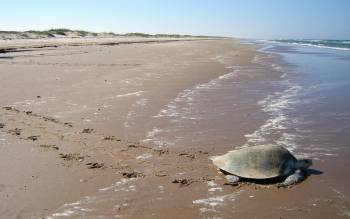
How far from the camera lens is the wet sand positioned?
15.5 feet

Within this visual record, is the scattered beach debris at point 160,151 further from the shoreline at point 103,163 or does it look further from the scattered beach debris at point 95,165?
the scattered beach debris at point 95,165

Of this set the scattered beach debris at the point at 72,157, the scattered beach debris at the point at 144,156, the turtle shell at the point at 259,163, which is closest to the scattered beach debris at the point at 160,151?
the scattered beach debris at the point at 144,156

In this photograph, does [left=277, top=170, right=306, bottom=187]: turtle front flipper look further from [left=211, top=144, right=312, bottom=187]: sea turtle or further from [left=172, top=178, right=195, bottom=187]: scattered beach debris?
[left=172, top=178, right=195, bottom=187]: scattered beach debris

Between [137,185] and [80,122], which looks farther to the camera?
[80,122]

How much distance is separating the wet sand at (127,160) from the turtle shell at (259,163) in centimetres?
20

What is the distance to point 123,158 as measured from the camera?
639 cm

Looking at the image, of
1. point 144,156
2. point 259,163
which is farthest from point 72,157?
point 259,163

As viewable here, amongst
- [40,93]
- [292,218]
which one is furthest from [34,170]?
[40,93]

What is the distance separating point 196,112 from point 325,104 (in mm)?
3391

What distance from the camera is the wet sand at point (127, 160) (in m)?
4.71

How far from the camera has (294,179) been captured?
5441 mm

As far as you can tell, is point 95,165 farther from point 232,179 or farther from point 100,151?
point 232,179

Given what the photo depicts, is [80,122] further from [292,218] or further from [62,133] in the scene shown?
[292,218]

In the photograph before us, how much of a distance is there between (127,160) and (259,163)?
2.02 metres
